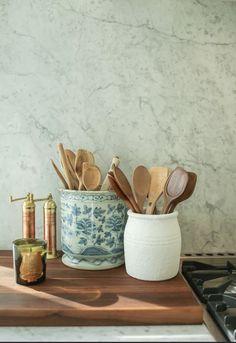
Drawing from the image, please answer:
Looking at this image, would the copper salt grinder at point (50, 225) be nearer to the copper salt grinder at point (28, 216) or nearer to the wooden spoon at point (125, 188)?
the copper salt grinder at point (28, 216)

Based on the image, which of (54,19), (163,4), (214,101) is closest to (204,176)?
(214,101)

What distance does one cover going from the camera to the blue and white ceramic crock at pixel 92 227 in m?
0.90

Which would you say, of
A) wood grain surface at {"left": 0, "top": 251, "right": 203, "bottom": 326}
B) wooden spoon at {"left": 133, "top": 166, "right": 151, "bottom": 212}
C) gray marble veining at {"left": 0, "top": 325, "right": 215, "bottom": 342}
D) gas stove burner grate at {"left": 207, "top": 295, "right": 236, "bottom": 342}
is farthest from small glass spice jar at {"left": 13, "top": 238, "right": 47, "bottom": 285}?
gas stove burner grate at {"left": 207, "top": 295, "right": 236, "bottom": 342}

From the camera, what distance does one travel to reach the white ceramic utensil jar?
0.84 metres

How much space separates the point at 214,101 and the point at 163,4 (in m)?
0.29

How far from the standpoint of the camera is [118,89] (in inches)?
41.9

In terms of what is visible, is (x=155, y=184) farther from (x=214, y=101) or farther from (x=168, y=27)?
(x=168, y=27)

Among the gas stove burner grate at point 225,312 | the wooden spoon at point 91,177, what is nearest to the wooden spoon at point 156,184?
the wooden spoon at point 91,177

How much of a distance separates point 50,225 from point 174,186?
1.10ft

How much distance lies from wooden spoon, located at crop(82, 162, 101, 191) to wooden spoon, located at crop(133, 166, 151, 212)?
9cm

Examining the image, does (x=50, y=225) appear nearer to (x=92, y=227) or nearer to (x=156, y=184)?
(x=92, y=227)

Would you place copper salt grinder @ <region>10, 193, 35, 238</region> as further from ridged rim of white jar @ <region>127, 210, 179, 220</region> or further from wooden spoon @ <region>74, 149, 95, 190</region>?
ridged rim of white jar @ <region>127, 210, 179, 220</region>

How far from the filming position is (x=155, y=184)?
0.93 m

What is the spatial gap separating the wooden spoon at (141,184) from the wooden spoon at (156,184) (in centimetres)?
1
